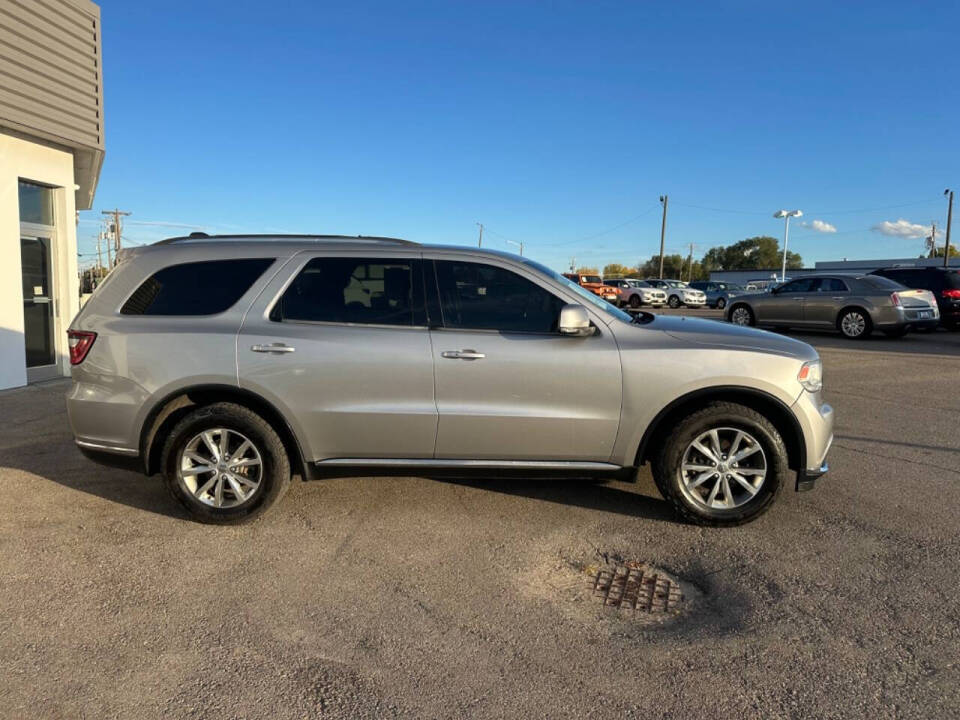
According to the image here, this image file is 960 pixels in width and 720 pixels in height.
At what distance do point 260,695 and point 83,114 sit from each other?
31.4ft

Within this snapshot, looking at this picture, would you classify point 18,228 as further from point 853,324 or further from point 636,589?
point 853,324

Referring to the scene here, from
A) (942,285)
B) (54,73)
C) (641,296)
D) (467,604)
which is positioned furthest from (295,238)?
(641,296)

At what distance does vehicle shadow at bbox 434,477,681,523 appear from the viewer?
451 cm

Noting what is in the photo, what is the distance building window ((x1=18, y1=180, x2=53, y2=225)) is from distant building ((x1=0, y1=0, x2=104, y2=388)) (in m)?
0.01

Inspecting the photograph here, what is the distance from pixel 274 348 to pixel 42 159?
7.35 meters

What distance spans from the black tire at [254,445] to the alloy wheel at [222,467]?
2cm

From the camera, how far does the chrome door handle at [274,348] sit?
4117 millimetres

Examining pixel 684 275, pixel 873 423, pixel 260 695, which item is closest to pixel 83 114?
pixel 260 695

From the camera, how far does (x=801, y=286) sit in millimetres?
16703

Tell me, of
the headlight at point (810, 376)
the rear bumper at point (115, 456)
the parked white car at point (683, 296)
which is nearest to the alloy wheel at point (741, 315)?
the headlight at point (810, 376)

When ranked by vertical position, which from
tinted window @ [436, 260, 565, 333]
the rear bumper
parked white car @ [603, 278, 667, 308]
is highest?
parked white car @ [603, 278, 667, 308]

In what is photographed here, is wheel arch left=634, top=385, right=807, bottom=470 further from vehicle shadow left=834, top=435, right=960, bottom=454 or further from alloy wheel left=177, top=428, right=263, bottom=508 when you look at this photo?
vehicle shadow left=834, top=435, right=960, bottom=454

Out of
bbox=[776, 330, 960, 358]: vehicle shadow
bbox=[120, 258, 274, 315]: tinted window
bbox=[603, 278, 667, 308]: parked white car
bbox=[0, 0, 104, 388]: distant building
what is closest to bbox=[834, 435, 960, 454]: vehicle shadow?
bbox=[120, 258, 274, 315]: tinted window

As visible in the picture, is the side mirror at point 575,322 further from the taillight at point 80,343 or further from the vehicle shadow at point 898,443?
the vehicle shadow at point 898,443
